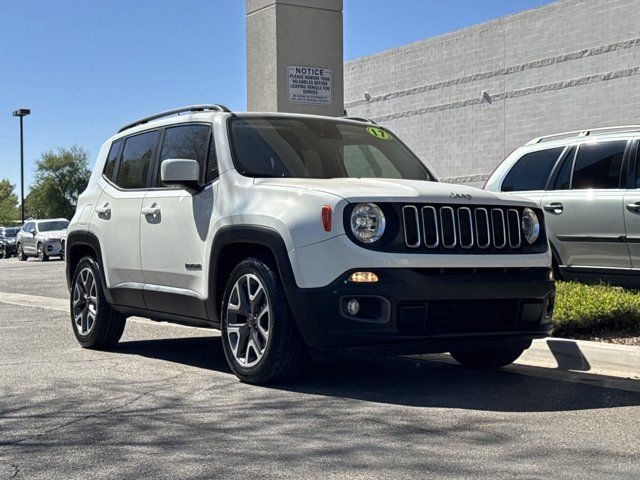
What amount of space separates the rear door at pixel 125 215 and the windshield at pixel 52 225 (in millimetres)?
→ 29199

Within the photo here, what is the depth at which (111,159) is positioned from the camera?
8781 mm

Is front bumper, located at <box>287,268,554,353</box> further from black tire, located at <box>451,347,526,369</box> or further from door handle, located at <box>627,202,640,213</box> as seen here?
door handle, located at <box>627,202,640,213</box>

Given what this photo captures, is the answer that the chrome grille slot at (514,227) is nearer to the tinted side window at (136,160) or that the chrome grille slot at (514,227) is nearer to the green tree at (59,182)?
the tinted side window at (136,160)

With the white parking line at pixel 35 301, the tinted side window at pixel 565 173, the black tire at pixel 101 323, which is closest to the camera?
the black tire at pixel 101 323

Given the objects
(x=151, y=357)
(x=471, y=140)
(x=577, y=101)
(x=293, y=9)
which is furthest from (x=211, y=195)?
(x=471, y=140)

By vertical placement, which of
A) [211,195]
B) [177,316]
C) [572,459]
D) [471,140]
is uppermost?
[471,140]

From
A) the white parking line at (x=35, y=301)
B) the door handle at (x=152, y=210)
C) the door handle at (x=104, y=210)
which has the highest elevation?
the door handle at (x=104, y=210)

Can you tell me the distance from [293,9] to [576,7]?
14316 millimetres

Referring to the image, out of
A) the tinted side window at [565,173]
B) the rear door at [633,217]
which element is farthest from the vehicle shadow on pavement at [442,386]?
the tinted side window at [565,173]

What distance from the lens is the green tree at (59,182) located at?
73.4m

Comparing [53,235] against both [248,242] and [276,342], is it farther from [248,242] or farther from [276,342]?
[276,342]

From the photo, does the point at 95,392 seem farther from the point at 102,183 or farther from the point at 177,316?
the point at 102,183

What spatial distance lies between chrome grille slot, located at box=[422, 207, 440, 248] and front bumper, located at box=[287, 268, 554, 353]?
7.1 inches

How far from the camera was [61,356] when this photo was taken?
8.24 metres
